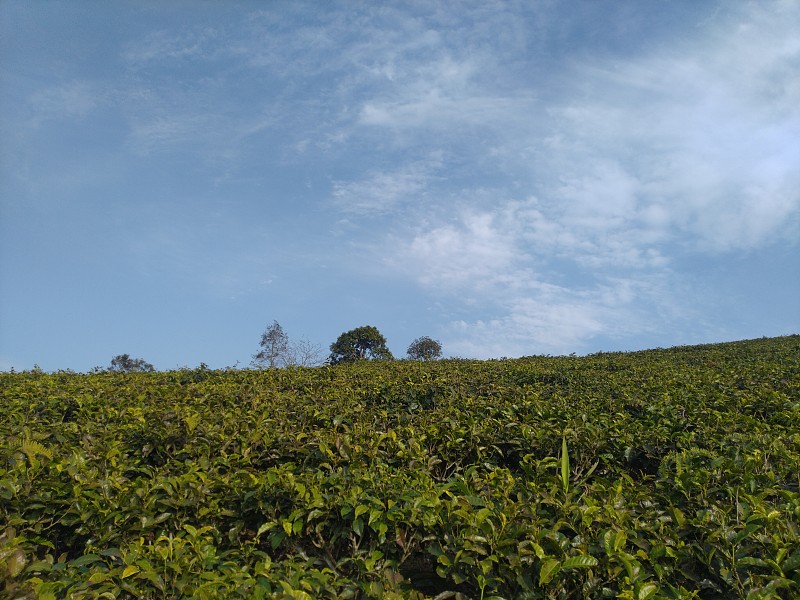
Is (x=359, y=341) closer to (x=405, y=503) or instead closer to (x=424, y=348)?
(x=424, y=348)

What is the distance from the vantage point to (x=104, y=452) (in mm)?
5023

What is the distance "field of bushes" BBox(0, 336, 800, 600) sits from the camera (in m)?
3.13

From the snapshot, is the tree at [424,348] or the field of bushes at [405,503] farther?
the tree at [424,348]

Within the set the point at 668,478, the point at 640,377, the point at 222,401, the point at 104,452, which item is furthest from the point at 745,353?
the point at 104,452

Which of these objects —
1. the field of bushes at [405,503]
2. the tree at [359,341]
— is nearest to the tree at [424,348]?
the tree at [359,341]

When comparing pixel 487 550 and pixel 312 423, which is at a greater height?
pixel 312 423

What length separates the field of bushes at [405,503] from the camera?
3.13m

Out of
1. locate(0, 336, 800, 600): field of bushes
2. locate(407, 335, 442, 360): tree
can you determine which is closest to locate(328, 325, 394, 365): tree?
locate(407, 335, 442, 360): tree

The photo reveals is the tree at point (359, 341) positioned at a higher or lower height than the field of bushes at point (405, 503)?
higher

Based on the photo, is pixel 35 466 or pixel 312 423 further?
pixel 312 423

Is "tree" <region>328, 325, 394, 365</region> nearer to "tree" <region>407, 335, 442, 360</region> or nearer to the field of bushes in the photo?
"tree" <region>407, 335, 442, 360</region>

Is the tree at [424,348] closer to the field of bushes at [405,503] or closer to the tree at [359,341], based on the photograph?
the tree at [359,341]

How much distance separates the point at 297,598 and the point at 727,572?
233 centimetres

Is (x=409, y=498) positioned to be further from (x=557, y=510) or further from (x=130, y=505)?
(x=130, y=505)
